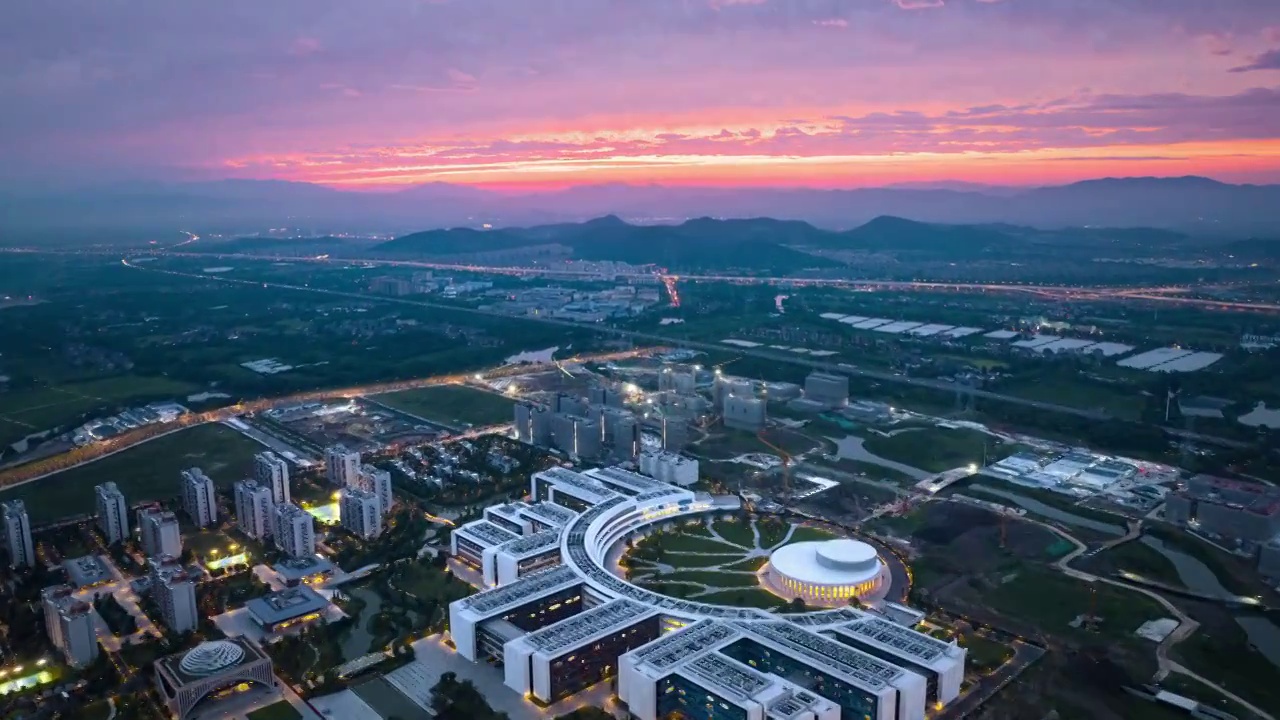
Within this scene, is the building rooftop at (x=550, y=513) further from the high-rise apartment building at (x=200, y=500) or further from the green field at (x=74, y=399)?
the green field at (x=74, y=399)

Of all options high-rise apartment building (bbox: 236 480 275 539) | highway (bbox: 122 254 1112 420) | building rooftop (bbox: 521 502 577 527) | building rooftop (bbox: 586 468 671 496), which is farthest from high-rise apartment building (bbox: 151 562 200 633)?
highway (bbox: 122 254 1112 420)

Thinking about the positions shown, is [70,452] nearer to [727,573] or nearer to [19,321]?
[727,573]

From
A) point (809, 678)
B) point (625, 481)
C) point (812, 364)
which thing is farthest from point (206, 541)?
point (812, 364)

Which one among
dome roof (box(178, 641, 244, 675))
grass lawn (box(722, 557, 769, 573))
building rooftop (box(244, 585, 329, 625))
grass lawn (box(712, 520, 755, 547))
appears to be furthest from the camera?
grass lawn (box(712, 520, 755, 547))

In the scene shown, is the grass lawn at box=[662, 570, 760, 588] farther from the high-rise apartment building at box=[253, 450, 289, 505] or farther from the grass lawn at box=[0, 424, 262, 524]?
the grass lawn at box=[0, 424, 262, 524]

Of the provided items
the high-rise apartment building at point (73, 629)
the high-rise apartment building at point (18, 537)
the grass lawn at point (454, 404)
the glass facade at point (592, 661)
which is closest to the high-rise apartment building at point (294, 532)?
the high-rise apartment building at point (73, 629)

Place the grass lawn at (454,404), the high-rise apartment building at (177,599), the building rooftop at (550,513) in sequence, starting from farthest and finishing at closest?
the grass lawn at (454,404)
the building rooftop at (550,513)
the high-rise apartment building at (177,599)
